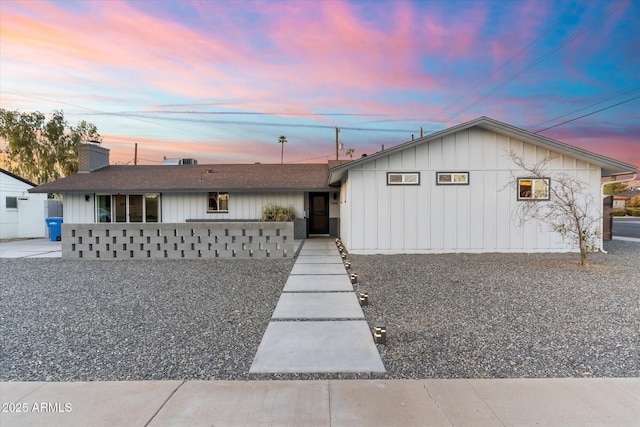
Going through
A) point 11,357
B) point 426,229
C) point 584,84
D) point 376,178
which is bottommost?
point 11,357

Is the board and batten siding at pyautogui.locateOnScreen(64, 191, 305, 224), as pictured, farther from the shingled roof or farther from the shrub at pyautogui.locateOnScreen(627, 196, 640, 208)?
the shrub at pyautogui.locateOnScreen(627, 196, 640, 208)

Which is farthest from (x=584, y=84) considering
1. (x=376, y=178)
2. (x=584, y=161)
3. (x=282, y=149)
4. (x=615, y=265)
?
(x=282, y=149)

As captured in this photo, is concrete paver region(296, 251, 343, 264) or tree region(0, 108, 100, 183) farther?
tree region(0, 108, 100, 183)

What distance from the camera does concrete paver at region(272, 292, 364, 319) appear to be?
16.0ft

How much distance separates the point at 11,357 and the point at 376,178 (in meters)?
9.17

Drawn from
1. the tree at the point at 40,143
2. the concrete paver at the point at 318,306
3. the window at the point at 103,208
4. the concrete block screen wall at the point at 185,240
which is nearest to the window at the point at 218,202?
the window at the point at 103,208

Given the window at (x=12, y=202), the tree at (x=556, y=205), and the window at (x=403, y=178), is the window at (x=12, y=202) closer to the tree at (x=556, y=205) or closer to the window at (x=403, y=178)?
the window at (x=403, y=178)

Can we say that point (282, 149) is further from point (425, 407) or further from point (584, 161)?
point (425, 407)

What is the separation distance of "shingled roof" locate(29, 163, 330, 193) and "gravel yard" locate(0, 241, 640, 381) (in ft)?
22.6

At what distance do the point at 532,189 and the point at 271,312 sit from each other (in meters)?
9.69

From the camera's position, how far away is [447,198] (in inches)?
427

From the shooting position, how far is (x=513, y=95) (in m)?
17.9

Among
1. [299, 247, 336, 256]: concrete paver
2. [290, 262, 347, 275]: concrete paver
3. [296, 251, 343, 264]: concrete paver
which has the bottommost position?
[290, 262, 347, 275]: concrete paver

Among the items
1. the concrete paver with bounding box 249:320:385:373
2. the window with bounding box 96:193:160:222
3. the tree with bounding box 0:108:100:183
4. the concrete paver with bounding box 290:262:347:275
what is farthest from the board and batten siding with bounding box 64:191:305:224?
the tree with bounding box 0:108:100:183
